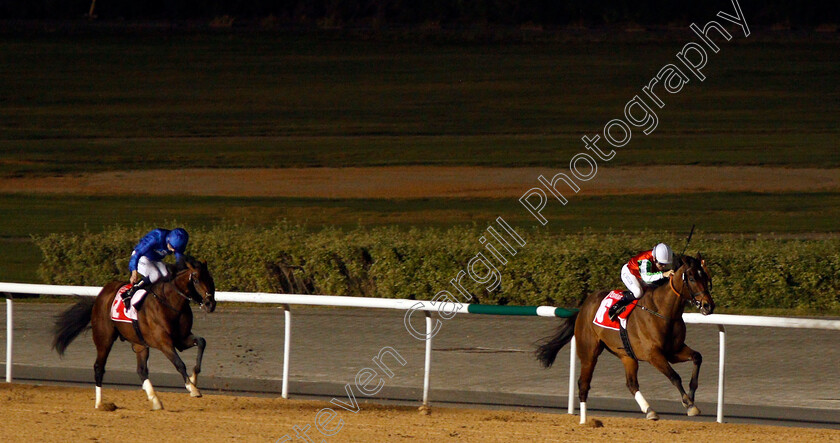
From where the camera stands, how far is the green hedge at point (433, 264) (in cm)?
1078

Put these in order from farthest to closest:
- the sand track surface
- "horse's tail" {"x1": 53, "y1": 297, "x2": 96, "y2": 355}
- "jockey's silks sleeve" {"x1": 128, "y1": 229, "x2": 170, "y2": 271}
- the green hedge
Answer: the sand track surface
the green hedge
"horse's tail" {"x1": 53, "y1": 297, "x2": 96, "y2": 355}
"jockey's silks sleeve" {"x1": 128, "y1": 229, "x2": 170, "y2": 271}

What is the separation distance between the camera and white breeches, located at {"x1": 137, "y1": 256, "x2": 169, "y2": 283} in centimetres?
677

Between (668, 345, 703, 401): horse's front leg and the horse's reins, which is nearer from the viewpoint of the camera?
the horse's reins

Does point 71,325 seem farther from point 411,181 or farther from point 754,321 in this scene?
point 411,181

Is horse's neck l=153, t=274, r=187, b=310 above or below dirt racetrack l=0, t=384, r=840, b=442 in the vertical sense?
above

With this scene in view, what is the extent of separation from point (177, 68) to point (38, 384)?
26097mm

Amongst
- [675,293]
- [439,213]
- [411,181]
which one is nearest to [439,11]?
[411,181]

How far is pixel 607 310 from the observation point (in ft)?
20.8

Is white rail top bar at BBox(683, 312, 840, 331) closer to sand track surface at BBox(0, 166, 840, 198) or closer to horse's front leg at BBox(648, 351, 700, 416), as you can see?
horse's front leg at BBox(648, 351, 700, 416)

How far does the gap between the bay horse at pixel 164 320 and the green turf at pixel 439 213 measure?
1017 centimetres

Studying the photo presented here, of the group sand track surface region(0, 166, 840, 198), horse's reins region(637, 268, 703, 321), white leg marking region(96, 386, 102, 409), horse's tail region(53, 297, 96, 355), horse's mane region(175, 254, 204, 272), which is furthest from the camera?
sand track surface region(0, 166, 840, 198)

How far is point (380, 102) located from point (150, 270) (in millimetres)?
22910

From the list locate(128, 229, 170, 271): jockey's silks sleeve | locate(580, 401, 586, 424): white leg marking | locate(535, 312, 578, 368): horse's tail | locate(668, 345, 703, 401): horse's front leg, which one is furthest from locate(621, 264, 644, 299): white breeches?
locate(128, 229, 170, 271): jockey's silks sleeve

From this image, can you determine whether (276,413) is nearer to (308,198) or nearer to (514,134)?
(308,198)
